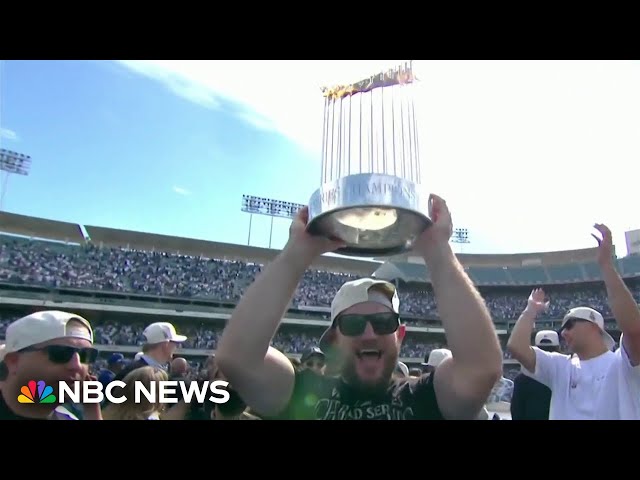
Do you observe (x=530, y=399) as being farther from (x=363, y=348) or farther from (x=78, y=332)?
(x=78, y=332)

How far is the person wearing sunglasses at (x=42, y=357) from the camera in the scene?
8.02ft

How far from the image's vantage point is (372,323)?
219 centimetres

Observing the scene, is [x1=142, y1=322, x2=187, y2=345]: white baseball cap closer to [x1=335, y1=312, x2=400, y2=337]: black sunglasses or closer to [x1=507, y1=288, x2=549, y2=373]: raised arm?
[x1=507, y1=288, x2=549, y2=373]: raised arm

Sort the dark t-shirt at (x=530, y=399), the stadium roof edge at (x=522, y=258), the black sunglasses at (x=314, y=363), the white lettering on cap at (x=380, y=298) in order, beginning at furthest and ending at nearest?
1. the stadium roof edge at (x=522, y=258)
2. the black sunglasses at (x=314, y=363)
3. the dark t-shirt at (x=530, y=399)
4. the white lettering on cap at (x=380, y=298)

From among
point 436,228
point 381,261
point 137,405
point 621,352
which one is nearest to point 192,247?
point 381,261

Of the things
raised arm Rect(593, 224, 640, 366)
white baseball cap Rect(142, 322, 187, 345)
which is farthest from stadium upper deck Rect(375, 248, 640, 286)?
raised arm Rect(593, 224, 640, 366)

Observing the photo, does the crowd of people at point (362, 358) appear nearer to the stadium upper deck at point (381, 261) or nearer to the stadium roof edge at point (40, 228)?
the stadium upper deck at point (381, 261)

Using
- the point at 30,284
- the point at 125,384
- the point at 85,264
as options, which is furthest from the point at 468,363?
the point at 85,264

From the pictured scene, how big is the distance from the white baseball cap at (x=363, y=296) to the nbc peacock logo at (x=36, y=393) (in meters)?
1.44

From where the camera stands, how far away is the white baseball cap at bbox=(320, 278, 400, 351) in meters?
2.25

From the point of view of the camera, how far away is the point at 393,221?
183 cm

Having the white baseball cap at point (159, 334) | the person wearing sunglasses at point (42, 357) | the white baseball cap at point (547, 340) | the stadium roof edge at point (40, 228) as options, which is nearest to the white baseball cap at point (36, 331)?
the person wearing sunglasses at point (42, 357)

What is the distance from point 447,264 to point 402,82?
1.44m
